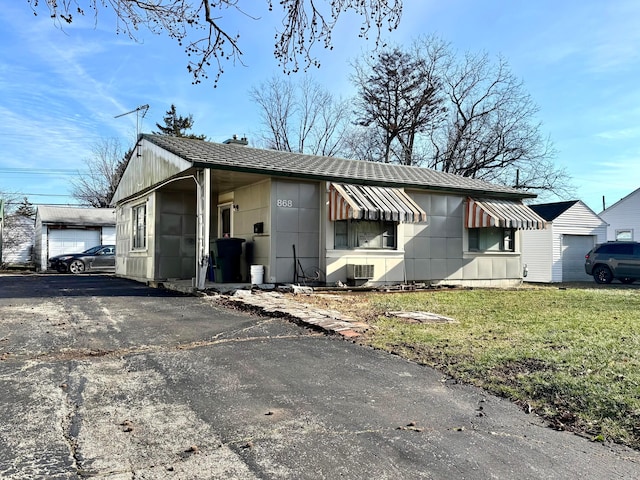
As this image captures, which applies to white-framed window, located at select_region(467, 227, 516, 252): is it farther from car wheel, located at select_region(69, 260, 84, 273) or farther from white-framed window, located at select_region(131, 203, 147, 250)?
car wheel, located at select_region(69, 260, 84, 273)

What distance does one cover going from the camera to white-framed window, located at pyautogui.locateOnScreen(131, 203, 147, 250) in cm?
1568

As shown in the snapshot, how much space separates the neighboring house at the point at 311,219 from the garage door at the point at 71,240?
1135cm

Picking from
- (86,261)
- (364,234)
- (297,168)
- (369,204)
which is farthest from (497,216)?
(86,261)

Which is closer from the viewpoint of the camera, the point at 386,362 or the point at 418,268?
the point at 386,362

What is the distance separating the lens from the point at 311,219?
12.5 metres

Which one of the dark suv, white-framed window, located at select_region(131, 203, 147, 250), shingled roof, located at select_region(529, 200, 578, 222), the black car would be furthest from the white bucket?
the black car

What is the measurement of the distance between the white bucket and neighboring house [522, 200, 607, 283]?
12.7m

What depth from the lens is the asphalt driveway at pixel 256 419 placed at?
8.91 ft

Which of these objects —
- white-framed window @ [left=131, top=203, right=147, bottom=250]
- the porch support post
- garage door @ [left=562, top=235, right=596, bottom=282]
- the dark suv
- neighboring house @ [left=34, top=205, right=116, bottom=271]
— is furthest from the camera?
neighboring house @ [left=34, top=205, right=116, bottom=271]

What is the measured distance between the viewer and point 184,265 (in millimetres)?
15000

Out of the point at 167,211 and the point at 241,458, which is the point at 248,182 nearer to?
the point at 167,211

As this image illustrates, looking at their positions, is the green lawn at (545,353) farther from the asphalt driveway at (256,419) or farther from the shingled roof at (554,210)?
the shingled roof at (554,210)

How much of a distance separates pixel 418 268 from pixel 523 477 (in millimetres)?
11620

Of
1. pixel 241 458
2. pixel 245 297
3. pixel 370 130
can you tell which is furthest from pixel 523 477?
pixel 370 130
